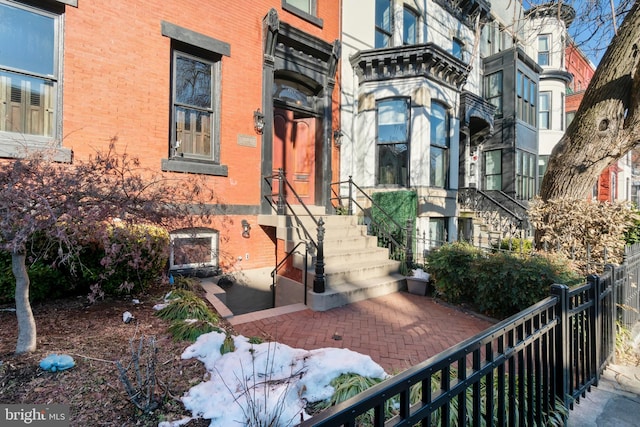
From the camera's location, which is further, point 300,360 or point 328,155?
point 328,155

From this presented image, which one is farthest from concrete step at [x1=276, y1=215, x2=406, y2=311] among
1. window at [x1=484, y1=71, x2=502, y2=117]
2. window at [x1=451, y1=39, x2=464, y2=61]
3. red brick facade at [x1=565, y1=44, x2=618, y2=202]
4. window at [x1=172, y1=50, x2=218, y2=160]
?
red brick facade at [x1=565, y1=44, x2=618, y2=202]

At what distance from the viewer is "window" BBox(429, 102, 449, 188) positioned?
9914 mm

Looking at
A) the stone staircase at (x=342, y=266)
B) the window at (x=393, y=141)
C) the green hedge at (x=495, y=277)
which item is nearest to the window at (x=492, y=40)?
the window at (x=393, y=141)

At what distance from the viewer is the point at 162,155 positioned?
6.28 m

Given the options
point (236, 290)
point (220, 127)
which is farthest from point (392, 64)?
point (236, 290)

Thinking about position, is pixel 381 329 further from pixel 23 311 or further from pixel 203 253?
pixel 23 311

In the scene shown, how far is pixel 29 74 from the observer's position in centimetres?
516

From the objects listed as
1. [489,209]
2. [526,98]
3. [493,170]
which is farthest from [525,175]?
[489,209]

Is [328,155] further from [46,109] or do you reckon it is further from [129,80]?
[46,109]

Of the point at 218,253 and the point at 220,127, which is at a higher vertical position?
the point at 220,127

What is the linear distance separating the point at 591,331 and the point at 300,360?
2.89 meters

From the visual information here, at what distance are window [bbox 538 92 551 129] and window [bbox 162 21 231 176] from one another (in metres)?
18.4

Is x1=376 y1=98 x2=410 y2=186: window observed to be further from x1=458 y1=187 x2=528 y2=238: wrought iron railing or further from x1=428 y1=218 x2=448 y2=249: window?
x1=458 y1=187 x2=528 y2=238: wrought iron railing

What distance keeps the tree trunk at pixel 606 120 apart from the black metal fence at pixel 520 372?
6.65ft
